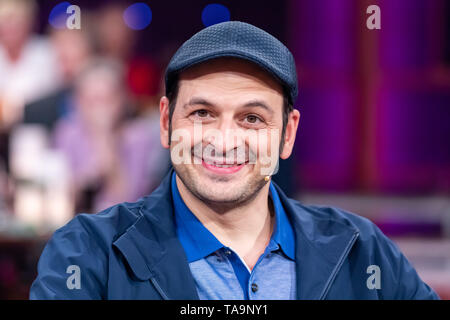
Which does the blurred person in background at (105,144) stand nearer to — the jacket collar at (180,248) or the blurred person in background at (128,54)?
the blurred person in background at (128,54)

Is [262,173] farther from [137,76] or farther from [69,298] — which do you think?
[137,76]

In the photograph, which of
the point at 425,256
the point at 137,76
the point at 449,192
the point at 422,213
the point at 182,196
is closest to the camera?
the point at 182,196

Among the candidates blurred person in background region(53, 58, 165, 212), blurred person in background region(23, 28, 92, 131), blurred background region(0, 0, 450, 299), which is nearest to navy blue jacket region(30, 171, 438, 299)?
blurred background region(0, 0, 450, 299)

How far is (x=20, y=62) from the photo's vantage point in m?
4.54

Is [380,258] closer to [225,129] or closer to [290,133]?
[290,133]

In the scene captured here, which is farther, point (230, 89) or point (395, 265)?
point (395, 265)

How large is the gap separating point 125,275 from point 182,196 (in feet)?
0.81

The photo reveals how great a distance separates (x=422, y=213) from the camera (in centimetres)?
545

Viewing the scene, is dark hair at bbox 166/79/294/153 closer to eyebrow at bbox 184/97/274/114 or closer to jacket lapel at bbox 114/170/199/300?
eyebrow at bbox 184/97/274/114

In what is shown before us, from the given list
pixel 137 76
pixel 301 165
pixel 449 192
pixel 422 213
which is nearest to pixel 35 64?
pixel 137 76

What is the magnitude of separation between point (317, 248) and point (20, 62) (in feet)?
12.2

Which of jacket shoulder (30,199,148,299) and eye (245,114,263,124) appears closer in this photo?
jacket shoulder (30,199,148,299)

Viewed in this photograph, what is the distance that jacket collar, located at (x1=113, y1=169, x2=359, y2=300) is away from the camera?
1.22 metres

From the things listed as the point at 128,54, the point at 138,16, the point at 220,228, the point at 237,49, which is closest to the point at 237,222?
the point at 220,228
